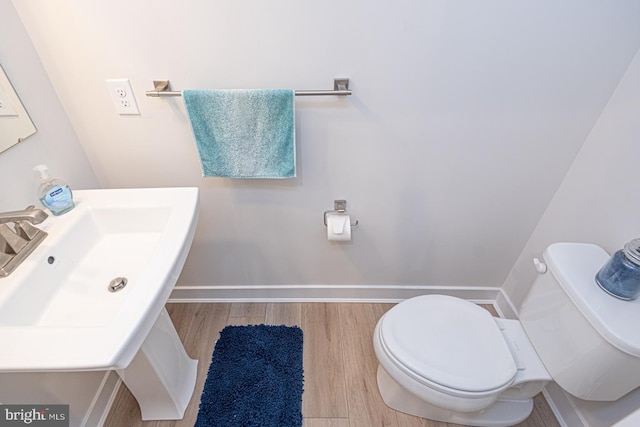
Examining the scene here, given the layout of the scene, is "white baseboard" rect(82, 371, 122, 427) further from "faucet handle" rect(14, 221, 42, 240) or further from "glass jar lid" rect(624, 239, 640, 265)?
"glass jar lid" rect(624, 239, 640, 265)

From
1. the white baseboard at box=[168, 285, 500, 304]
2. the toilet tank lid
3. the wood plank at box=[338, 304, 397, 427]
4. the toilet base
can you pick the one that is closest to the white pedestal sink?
the white baseboard at box=[168, 285, 500, 304]

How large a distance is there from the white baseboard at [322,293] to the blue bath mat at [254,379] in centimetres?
17

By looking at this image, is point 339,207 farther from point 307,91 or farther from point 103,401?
point 103,401

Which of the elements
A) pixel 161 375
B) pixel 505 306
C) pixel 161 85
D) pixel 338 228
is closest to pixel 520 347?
pixel 505 306

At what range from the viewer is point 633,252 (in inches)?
32.9

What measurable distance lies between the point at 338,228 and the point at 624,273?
88 centimetres

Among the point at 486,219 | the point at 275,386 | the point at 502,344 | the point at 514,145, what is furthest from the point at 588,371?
the point at 275,386

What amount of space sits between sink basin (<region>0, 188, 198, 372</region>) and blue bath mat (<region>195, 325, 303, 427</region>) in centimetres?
73

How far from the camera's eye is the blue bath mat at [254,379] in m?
1.28

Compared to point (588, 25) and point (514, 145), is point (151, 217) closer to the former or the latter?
point (514, 145)

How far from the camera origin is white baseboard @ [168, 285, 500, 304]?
167 cm

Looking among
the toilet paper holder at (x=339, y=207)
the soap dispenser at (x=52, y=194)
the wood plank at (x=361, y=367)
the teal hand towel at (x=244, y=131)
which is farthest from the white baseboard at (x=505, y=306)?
the soap dispenser at (x=52, y=194)

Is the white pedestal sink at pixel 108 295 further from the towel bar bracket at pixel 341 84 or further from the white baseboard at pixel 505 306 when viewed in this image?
the white baseboard at pixel 505 306

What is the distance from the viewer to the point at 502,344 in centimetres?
108
